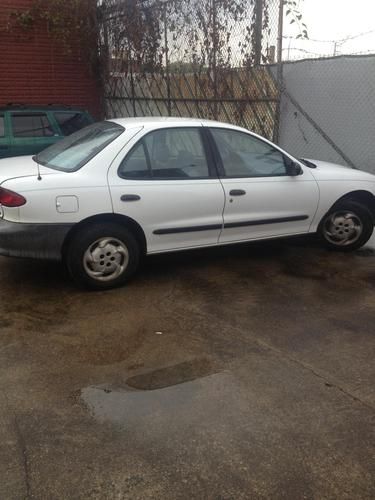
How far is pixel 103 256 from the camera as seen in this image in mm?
4750

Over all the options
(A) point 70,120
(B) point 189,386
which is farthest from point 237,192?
(A) point 70,120

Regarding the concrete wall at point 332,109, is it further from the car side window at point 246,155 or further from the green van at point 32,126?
the green van at point 32,126

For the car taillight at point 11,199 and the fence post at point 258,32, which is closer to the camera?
the car taillight at point 11,199

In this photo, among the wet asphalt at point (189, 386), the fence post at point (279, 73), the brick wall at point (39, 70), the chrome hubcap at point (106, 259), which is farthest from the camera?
the brick wall at point (39, 70)

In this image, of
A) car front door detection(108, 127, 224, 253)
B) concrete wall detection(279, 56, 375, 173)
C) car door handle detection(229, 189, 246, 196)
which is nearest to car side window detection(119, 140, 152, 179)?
car front door detection(108, 127, 224, 253)

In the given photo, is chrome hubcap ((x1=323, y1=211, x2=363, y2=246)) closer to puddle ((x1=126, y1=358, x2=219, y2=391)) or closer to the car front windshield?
the car front windshield

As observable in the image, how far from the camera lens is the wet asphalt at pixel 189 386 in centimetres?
253

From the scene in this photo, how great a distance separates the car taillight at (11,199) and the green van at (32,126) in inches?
175

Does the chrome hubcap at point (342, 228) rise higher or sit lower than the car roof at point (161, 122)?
lower

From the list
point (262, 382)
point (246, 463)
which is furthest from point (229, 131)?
point (246, 463)

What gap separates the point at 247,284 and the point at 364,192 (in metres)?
1.93

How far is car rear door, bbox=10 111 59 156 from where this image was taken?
8.55 metres

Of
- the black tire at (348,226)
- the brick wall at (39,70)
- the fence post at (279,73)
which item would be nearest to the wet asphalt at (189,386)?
the black tire at (348,226)

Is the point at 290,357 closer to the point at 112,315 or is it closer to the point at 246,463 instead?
the point at 246,463
